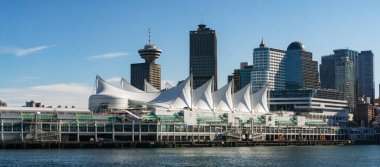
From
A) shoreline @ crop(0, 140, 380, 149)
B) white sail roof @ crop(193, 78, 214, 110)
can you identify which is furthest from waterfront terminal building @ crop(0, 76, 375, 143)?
shoreline @ crop(0, 140, 380, 149)

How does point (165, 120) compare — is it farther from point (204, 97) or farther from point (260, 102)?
point (260, 102)

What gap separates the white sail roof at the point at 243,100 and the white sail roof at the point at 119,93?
23820 mm

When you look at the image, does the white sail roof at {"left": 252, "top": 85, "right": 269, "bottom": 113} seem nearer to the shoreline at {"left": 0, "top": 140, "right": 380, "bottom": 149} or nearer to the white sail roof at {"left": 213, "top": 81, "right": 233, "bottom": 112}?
the white sail roof at {"left": 213, "top": 81, "right": 233, "bottom": 112}

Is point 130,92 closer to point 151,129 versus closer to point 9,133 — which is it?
point 151,129

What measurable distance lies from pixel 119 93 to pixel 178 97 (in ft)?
40.5

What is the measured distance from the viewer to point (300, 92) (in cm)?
19775

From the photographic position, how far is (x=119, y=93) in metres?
141

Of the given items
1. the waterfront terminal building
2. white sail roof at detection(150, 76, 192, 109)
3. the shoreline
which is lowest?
the shoreline

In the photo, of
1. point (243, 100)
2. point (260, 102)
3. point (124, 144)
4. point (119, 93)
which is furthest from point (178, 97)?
point (260, 102)

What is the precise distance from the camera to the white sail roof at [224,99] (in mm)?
153512

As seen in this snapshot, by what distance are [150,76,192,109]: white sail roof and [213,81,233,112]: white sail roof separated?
1207cm

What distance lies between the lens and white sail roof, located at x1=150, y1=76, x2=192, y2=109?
460ft

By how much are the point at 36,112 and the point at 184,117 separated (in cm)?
2877

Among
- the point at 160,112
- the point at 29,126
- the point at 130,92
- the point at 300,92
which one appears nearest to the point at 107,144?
the point at 29,126
